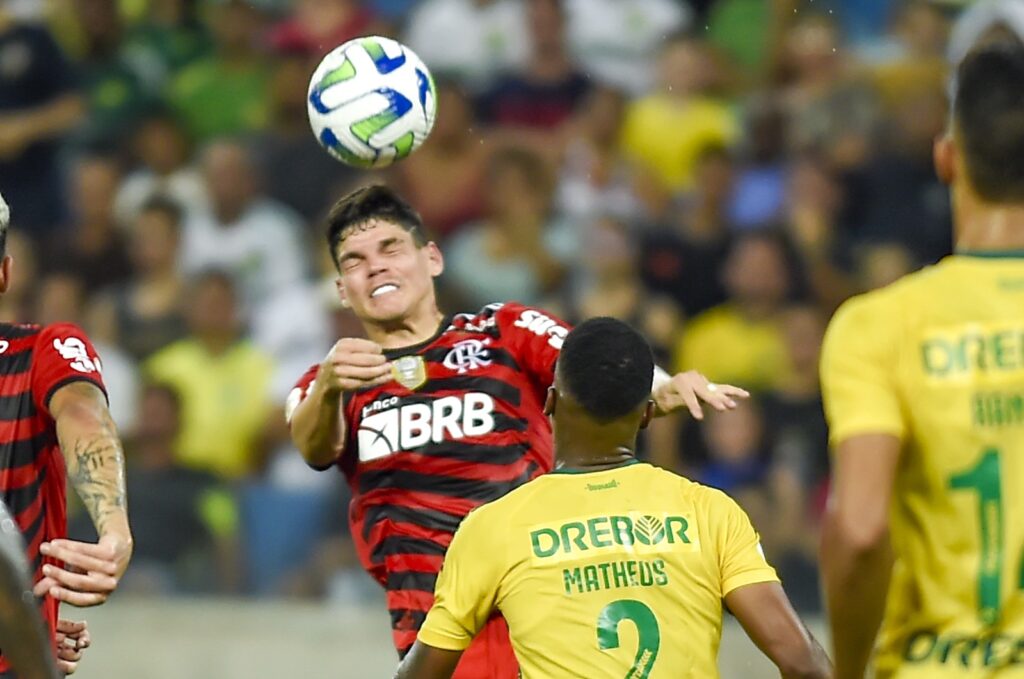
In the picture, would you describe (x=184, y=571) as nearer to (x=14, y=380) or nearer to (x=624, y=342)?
(x=14, y=380)

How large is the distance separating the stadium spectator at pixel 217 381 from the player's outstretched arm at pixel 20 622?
21.4ft

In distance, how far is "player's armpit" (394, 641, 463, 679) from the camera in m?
3.88

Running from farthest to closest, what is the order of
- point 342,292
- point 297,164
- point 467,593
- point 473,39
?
point 473,39, point 297,164, point 342,292, point 467,593

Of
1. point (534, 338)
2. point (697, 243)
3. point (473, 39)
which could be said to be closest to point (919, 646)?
point (534, 338)

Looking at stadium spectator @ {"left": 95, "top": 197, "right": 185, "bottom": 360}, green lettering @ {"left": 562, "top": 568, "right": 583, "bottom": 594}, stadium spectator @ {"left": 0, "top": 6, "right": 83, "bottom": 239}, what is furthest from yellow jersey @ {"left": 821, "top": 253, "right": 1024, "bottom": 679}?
stadium spectator @ {"left": 0, "top": 6, "right": 83, "bottom": 239}

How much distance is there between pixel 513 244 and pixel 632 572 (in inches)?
264

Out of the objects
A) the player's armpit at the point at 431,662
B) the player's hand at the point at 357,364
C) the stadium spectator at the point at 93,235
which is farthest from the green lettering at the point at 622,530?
the stadium spectator at the point at 93,235

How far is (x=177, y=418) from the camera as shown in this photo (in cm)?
1023

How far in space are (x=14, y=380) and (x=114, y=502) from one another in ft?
1.81

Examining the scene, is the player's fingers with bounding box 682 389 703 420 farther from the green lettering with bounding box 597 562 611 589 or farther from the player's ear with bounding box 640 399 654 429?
the green lettering with bounding box 597 562 611 589

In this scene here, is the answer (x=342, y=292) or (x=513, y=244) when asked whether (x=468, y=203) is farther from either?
(x=342, y=292)

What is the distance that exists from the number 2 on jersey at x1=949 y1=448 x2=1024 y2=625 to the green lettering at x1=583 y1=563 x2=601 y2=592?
0.96 meters

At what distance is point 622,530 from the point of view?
3805mm

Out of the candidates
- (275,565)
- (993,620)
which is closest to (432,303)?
(993,620)
